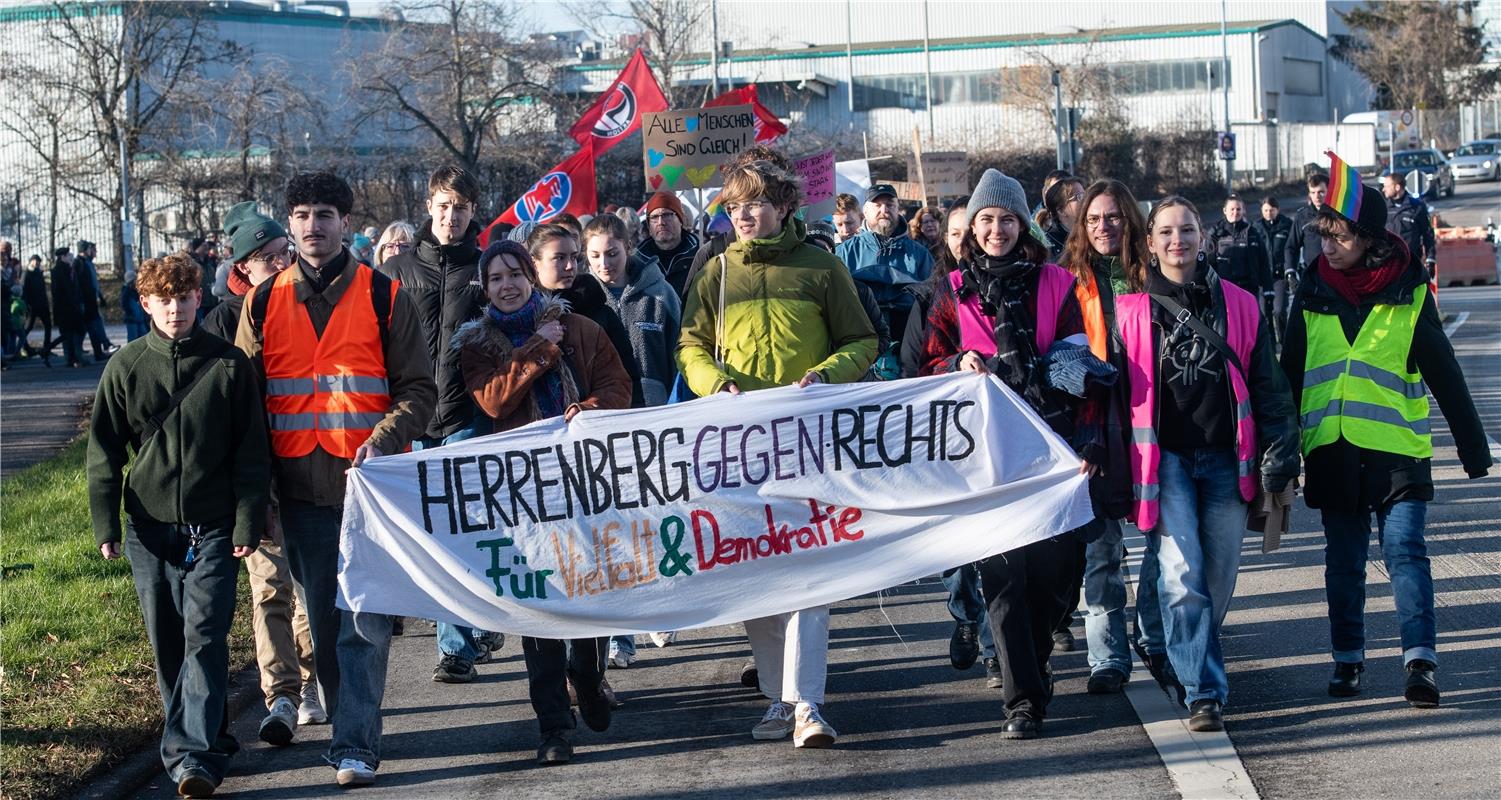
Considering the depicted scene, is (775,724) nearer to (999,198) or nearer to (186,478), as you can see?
(999,198)

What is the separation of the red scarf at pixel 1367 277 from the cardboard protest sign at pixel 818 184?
871 cm

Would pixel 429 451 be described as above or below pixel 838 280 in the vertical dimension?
below

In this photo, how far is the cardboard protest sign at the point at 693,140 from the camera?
46.2ft

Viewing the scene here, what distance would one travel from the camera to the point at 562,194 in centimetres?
1388

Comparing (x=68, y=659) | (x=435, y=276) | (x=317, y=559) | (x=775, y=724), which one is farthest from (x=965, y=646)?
(x=68, y=659)

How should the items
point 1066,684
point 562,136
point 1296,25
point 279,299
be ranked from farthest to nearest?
1. point 1296,25
2. point 562,136
3. point 1066,684
4. point 279,299

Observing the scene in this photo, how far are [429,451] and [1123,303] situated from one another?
2658mm

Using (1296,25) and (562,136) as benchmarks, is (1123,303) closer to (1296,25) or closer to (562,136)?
(562,136)

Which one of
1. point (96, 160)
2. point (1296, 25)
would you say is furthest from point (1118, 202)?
point (1296, 25)

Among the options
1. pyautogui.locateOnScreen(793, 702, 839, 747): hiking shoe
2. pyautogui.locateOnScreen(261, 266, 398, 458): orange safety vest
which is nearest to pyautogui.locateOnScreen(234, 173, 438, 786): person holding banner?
pyautogui.locateOnScreen(261, 266, 398, 458): orange safety vest

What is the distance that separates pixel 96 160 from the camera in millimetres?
42812

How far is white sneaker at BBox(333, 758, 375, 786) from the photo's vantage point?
5980 millimetres

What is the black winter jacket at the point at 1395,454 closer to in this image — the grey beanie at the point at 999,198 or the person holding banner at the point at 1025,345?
the person holding banner at the point at 1025,345

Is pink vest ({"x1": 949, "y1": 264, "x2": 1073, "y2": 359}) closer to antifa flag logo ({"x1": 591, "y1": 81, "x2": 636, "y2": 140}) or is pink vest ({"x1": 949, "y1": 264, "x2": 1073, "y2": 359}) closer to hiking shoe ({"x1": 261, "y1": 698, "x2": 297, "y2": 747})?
hiking shoe ({"x1": 261, "y1": 698, "x2": 297, "y2": 747})
